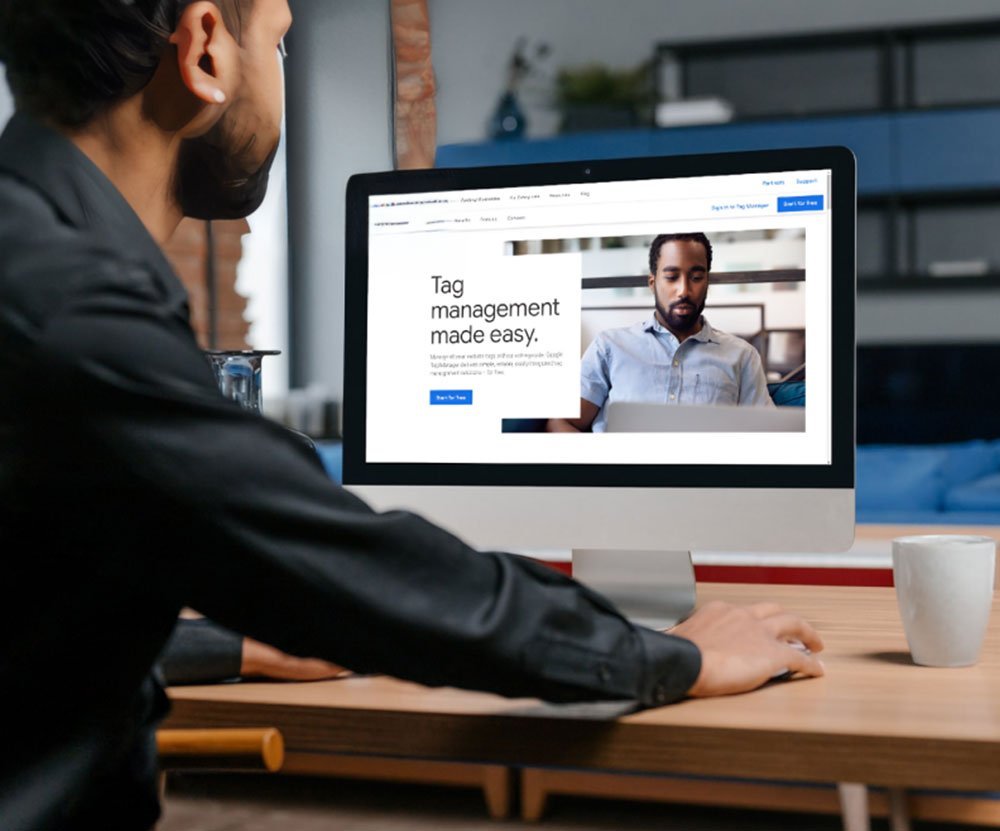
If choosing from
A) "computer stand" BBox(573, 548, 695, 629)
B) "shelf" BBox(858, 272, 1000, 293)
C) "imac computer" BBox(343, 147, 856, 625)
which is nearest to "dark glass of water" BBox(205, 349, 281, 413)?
"imac computer" BBox(343, 147, 856, 625)

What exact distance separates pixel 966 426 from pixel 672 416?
457 cm

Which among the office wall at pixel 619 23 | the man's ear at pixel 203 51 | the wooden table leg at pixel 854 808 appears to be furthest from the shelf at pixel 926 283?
the man's ear at pixel 203 51

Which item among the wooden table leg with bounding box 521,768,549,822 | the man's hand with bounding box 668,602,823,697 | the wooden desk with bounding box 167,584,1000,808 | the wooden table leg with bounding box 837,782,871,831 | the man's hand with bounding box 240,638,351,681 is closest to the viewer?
the wooden desk with bounding box 167,584,1000,808

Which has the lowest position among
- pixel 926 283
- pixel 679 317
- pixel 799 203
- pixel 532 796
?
pixel 532 796

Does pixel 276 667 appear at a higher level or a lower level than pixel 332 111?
lower

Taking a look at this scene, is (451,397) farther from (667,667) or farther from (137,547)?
(137,547)

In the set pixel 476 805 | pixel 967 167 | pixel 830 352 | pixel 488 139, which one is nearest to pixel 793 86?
pixel 967 167

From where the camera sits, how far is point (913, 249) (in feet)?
17.6

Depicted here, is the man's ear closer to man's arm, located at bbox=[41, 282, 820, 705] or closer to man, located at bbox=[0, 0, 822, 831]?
man, located at bbox=[0, 0, 822, 831]

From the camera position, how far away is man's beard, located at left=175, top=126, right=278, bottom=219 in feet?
2.86

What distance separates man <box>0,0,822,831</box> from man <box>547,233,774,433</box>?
400 mm

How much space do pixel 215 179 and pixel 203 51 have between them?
0.53 feet

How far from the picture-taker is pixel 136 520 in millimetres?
589

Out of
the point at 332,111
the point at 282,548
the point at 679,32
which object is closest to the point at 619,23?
the point at 679,32
